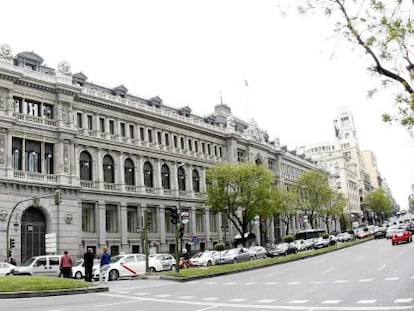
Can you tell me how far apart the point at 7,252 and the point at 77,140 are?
1393 cm

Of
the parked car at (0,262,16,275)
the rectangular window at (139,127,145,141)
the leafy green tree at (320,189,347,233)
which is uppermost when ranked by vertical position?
the rectangular window at (139,127,145,141)

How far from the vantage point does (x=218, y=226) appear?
64.9m

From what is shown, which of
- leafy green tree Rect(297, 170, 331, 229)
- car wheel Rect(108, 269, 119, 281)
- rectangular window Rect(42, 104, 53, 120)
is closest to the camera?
car wheel Rect(108, 269, 119, 281)

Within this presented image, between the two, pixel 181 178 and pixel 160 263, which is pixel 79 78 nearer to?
pixel 181 178

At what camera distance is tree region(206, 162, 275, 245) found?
183 feet

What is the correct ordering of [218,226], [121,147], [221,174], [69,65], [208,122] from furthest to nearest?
[208,122], [218,226], [221,174], [121,147], [69,65]

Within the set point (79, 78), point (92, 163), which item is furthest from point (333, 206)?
point (79, 78)

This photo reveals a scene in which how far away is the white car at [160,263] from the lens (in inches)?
1356

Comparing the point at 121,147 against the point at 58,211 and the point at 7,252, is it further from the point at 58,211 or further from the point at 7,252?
the point at 7,252

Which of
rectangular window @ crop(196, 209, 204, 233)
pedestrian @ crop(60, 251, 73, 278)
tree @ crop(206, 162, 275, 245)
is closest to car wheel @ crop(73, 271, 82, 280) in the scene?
pedestrian @ crop(60, 251, 73, 278)

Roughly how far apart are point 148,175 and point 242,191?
10.6m

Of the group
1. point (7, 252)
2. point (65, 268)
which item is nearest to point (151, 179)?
point (7, 252)

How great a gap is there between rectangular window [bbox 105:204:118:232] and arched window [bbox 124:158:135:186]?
11.5 ft

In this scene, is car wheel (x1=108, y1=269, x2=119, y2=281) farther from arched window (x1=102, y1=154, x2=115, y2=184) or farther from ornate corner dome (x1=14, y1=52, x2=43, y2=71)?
ornate corner dome (x1=14, y1=52, x2=43, y2=71)
